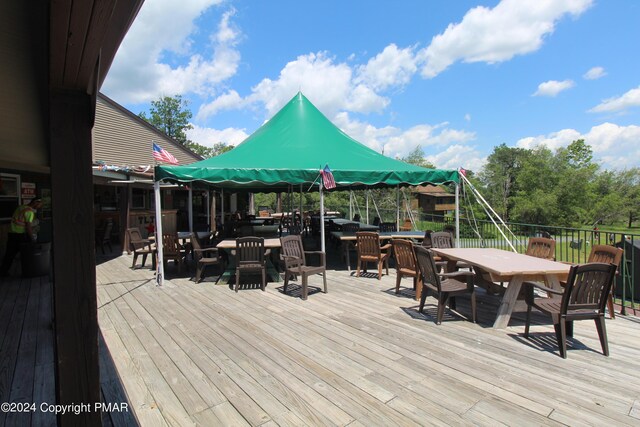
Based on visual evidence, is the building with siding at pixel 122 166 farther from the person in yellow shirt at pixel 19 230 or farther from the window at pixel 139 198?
the person in yellow shirt at pixel 19 230

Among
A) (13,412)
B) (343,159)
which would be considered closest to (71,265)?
(13,412)

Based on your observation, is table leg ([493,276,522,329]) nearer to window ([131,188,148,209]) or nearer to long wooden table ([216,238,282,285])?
long wooden table ([216,238,282,285])

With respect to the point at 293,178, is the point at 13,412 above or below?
below

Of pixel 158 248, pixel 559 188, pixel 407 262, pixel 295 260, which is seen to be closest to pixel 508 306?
pixel 407 262

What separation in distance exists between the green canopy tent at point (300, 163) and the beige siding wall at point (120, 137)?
6240mm

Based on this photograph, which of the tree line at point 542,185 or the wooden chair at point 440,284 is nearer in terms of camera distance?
the wooden chair at point 440,284

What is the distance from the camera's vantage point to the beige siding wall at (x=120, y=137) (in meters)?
11.9

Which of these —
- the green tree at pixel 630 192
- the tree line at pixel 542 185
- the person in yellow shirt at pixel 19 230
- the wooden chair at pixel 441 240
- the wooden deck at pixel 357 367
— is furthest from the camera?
the green tree at pixel 630 192

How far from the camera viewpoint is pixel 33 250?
678 cm

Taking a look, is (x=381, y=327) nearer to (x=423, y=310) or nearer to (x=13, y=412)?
(x=423, y=310)

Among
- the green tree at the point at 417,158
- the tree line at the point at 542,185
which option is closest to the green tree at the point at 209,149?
the tree line at the point at 542,185

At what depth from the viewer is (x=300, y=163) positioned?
7.41 meters

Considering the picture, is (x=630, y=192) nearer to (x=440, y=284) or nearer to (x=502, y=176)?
(x=502, y=176)

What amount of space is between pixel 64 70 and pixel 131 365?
2737 mm
